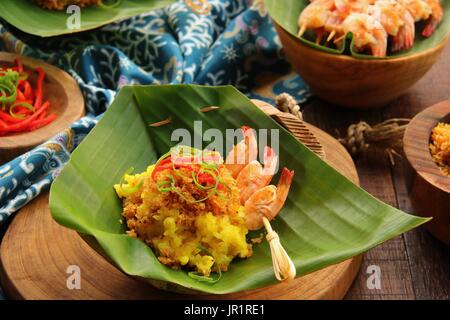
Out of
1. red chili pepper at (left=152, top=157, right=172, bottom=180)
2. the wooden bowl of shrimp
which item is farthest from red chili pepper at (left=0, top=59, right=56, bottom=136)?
the wooden bowl of shrimp

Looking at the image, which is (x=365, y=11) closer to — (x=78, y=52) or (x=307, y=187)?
(x=307, y=187)

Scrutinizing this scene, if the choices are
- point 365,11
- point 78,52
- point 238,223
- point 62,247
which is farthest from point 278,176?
point 78,52

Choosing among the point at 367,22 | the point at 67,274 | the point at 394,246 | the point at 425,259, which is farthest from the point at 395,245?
the point at 67,274

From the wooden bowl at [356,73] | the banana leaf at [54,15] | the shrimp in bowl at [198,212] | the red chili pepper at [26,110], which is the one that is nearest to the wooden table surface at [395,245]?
the wooden bowl at [356,73]

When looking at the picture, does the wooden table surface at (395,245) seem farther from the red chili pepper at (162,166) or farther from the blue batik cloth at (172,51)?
the red chili pepper at (162,166)

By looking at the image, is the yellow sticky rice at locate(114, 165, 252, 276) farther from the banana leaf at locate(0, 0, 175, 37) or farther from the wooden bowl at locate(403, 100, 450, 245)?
the banana leaf at locate(0, 0, 175, 37)
